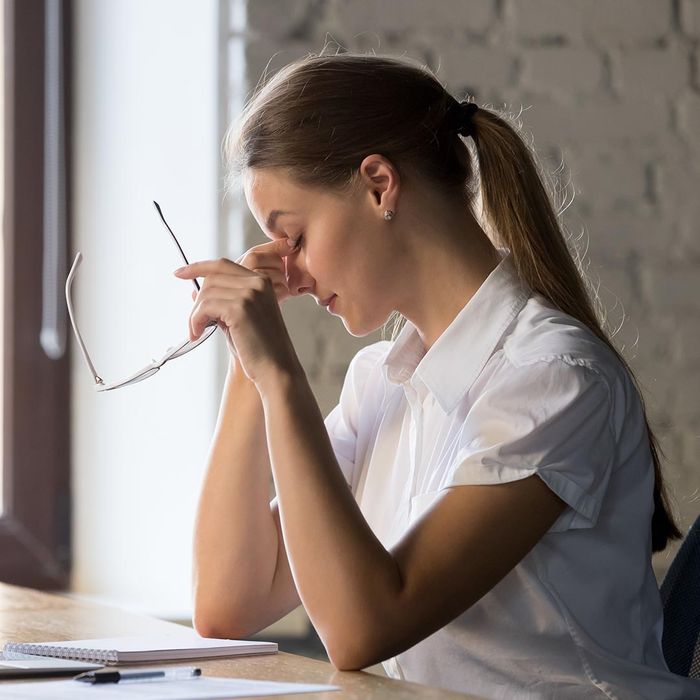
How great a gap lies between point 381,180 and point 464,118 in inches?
5.1

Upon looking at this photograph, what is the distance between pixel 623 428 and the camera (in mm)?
1053

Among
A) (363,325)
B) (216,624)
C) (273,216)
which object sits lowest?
(216,624)

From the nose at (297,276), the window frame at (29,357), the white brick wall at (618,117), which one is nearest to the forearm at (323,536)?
the nose at (297,276)

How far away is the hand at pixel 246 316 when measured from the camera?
1.04 m

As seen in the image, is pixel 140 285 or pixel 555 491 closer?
pixel 555 491

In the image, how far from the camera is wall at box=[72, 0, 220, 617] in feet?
6.06

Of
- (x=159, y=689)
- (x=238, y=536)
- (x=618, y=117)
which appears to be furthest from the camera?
(x=618, y=117)

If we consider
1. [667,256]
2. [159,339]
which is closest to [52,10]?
[159,339]

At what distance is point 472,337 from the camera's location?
1.13 metres

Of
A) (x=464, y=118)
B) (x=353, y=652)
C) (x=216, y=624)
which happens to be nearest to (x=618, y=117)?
(x=464, y=118)

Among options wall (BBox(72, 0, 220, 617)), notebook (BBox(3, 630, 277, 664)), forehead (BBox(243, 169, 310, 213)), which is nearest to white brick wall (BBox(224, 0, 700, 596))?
wall (BBox(72, 0, 220, 617))

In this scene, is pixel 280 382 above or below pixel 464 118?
below

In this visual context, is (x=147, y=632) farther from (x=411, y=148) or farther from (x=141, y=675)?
(x=411, y=148)

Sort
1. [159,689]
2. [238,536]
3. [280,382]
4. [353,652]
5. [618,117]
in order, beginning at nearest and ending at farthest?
1. [159,689]
2. [353,652]
3. [280,382]
4. [238,536]
5. [618,117]
